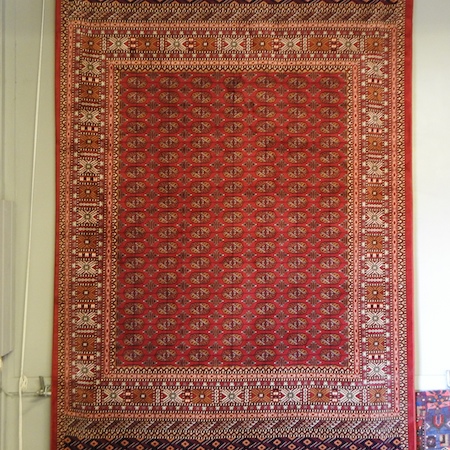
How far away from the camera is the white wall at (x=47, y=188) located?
1.66m

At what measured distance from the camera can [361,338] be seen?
65.1 inches

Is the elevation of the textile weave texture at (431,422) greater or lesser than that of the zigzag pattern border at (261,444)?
greater

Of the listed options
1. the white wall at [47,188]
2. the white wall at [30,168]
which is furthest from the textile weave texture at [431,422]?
the white wall at [30,168]

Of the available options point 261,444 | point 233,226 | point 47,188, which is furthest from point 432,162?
point 47,188

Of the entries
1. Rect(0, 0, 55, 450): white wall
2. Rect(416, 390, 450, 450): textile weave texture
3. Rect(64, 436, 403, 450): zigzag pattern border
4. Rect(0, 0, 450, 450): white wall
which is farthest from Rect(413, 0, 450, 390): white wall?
Rect(0, 0, 55, 450): white wall

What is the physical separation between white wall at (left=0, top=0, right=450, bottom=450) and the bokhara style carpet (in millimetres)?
74

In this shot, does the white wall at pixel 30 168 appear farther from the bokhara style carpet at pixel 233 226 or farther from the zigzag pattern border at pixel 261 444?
the zigzag pattern border at pixel 261 444

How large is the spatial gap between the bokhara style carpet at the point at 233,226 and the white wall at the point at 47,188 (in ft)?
0.24

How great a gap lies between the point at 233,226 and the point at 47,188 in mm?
766

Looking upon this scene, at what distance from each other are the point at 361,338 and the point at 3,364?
1425 millimetres

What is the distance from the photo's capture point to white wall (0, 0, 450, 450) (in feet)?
5.44

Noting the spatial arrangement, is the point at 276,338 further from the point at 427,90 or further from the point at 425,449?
the point at 427,90

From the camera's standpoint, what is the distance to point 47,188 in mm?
1678

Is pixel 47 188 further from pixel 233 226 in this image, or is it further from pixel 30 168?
pixel 233 226
